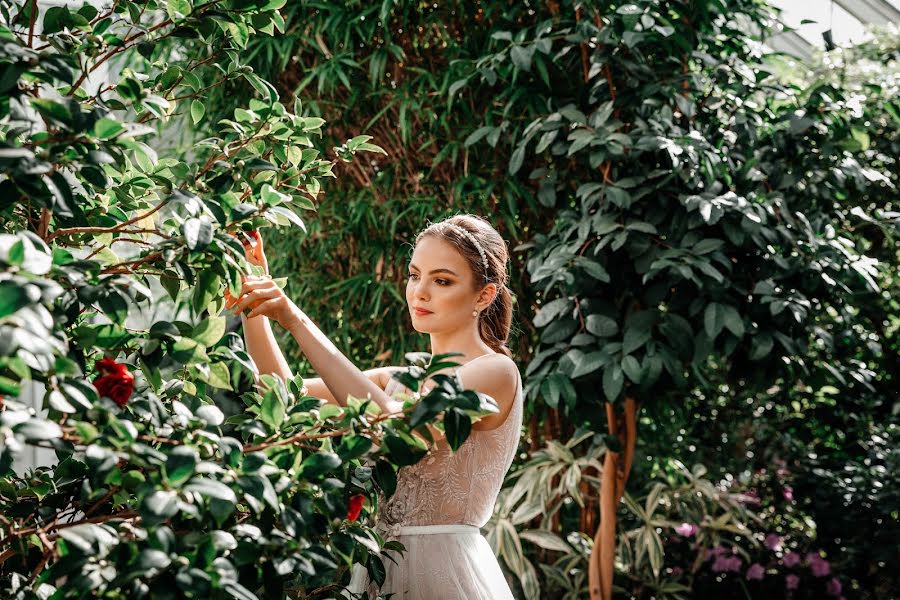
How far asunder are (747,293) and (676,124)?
0.61m

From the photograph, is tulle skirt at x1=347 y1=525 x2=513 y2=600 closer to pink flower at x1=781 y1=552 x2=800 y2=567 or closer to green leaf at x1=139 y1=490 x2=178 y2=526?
green leaf at x1=139 y1=490 x2=178 y2=526

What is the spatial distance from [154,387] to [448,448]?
645 mm

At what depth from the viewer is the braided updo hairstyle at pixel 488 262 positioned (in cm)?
175

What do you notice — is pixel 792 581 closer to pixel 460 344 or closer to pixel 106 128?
pixel 460 344

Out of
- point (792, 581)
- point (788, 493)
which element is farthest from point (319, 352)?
point (788, 493)

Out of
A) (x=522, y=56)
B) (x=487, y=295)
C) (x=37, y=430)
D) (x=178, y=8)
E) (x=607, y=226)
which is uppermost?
(x=522, y=56)

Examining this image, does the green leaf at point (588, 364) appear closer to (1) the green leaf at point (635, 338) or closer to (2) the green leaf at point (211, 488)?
(1) the green leaf at point (635, 338)

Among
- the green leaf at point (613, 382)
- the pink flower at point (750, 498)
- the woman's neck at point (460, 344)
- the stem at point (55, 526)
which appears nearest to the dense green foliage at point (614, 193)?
the green leaf at point (613, 382)

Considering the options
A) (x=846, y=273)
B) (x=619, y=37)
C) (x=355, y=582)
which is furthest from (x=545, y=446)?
(x=355, y=582)

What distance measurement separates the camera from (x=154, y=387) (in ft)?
3.80

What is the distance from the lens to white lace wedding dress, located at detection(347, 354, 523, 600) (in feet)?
5.32

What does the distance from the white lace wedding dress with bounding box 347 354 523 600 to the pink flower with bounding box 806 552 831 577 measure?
7.47ft

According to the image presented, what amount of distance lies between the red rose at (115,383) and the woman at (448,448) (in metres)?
0.45

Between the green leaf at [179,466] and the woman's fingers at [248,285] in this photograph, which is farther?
the woman's fingers at [248,285]
